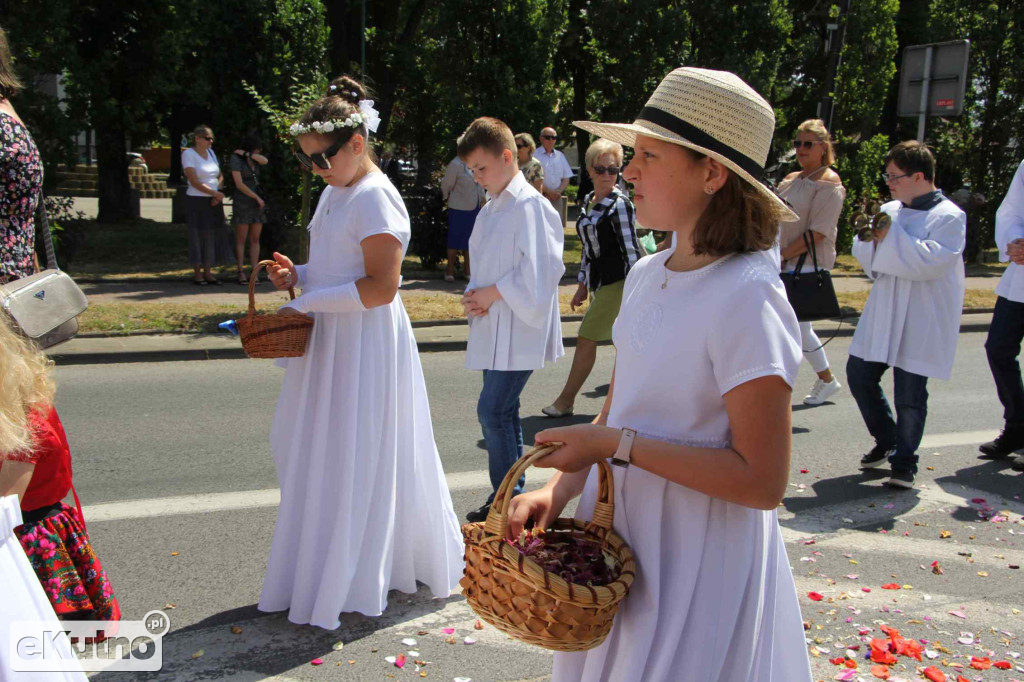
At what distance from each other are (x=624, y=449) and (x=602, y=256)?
5.60 m

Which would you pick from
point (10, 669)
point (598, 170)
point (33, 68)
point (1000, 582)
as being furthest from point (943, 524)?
point (33, 68)

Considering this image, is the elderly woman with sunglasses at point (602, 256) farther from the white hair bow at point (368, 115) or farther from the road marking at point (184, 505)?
the white hair bow at point (368, 115)

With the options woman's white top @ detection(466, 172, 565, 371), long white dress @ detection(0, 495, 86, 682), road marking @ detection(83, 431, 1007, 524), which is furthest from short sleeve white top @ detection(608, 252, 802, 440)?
road marking @ detection(83, 431, 1007, 524)

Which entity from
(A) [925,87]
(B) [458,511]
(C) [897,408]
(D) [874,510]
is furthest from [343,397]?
(A) [925,87]

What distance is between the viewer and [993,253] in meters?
21.9

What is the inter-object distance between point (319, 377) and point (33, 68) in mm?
11789

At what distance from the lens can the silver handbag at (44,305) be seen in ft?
10.4

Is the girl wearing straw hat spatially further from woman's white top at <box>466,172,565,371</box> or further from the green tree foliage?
the green tree foliage

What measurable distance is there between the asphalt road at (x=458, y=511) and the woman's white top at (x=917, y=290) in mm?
869

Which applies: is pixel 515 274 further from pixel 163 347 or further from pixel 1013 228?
pixel 163 347

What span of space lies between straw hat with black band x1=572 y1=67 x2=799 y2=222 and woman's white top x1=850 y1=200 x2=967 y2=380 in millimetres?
4198

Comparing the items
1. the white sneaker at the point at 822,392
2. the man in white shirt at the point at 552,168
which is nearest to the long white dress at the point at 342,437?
the white sneaker at the point at 822,392

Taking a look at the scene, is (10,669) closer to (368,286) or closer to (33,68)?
(368,286)

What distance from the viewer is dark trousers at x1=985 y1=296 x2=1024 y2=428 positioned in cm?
651
